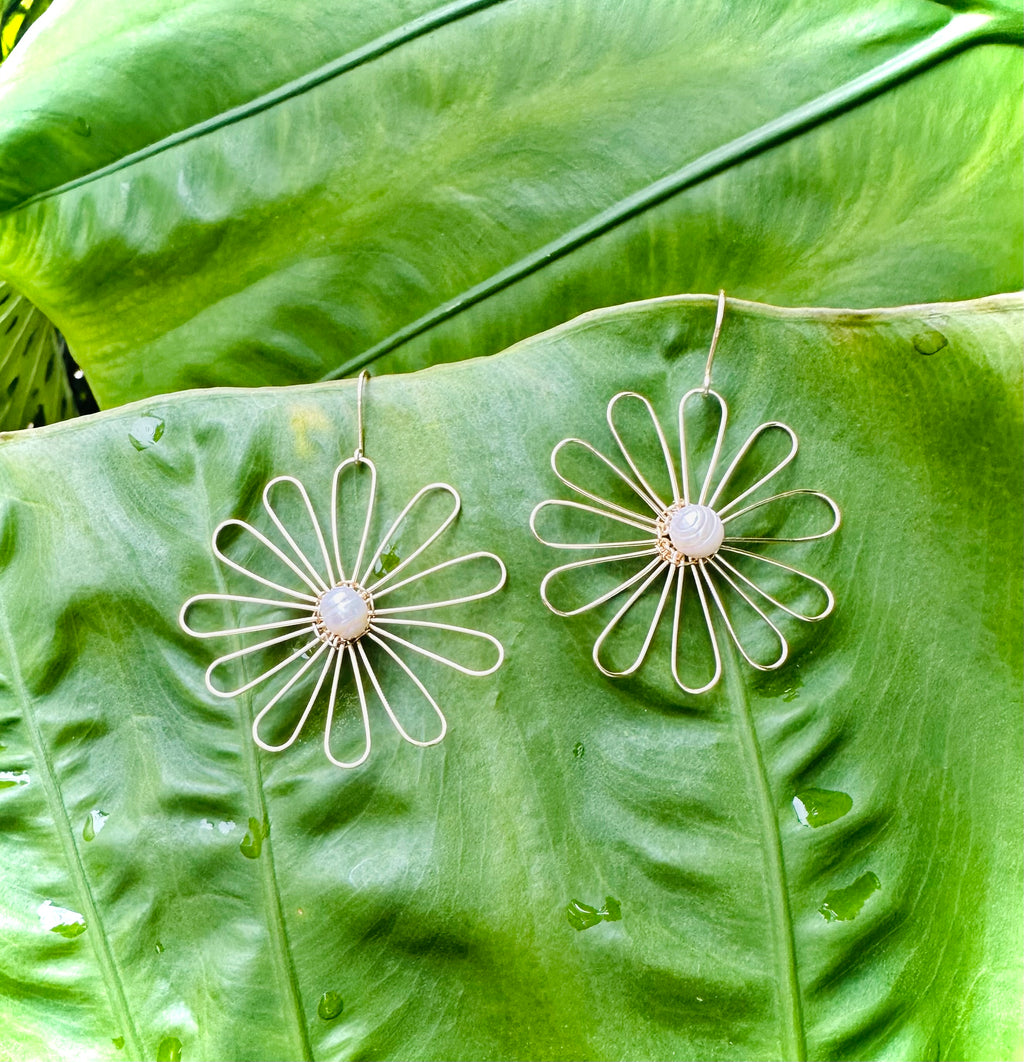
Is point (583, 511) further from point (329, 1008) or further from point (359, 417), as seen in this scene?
point (329, 1008)

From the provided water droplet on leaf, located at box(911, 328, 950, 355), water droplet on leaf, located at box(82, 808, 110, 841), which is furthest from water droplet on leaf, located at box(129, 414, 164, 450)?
water droplet on leaf, located at box(911, 328, 950, 355)

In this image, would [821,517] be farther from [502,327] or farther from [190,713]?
[190,713]

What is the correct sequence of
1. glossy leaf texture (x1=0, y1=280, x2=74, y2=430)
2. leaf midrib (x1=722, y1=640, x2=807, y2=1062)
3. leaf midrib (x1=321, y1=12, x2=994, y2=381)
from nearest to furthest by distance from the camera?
leaf midrib (x1=722, y1=640, x2=807, y2=1062) < leaf midrib (x1=321, y1=12, x2=994, y2=381) < glossy leaf texture (x1=0, y1=280, x2=74, y2=430)

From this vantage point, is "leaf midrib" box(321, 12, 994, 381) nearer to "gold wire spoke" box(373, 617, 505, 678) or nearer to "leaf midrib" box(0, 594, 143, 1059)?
"gold wire spoke" box(373, 617, 505, 678)

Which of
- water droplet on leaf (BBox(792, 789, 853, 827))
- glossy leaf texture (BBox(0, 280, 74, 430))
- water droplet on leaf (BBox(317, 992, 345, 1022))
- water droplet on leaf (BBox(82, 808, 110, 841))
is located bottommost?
water droplet on leaf (BBox(317, 992, 345, 1022))

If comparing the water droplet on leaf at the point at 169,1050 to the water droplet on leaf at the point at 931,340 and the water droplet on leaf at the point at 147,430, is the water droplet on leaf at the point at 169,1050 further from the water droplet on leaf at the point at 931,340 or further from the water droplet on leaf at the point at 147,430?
the water droplet on leaf at the point at 931,340

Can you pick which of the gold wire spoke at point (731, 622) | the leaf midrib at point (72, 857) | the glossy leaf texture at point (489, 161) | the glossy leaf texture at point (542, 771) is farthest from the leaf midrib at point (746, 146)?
the leaf midrib at point (72, 857)
